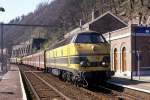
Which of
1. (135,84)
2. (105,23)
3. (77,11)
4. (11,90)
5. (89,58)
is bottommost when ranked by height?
(11,90)

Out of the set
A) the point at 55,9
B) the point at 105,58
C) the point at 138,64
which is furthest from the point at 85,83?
the point at 55,9

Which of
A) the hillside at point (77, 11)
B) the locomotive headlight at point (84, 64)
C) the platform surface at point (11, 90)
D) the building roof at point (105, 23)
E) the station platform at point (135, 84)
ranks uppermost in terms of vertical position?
the hillside at point (77, 11)

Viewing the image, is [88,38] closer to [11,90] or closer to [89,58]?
[89,58]

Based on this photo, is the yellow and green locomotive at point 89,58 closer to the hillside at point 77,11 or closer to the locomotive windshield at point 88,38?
the locomotive windshield at point 88,38

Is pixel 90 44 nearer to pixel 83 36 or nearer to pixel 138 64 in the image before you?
pixel 83 36

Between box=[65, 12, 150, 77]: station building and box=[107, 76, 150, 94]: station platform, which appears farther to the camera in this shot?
box=[65, 12, 150, 77]: station building

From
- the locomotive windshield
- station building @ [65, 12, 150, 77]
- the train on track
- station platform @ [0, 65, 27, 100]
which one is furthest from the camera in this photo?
station building @ [65, 12, 150, 77]

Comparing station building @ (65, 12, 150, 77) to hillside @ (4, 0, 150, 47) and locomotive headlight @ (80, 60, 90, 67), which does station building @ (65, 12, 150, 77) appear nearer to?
locomotive headlight @ (80, 60, 90, 67)

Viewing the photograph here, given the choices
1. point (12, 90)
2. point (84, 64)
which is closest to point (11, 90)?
point (12, 90)

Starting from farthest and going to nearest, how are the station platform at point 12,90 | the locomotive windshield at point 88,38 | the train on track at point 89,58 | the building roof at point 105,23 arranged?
the building roof at point 105,23, the locomotive windshield at point 88,38, the train on track at point 89,58, the station platform at point 12,90

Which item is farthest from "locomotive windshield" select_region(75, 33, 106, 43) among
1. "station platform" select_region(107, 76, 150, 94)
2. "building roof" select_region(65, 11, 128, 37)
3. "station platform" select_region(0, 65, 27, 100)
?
"building roof" select_region(65, 11, 128, 37)

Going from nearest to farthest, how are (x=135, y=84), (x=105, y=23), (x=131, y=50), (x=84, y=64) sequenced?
(x=84, y=64), (x=135, y=84), (x=131, y=50), (x=105, y=23)

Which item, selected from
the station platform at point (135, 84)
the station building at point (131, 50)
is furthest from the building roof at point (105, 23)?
the station platform at point (135, 84)

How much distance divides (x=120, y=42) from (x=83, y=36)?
19.2 metres
